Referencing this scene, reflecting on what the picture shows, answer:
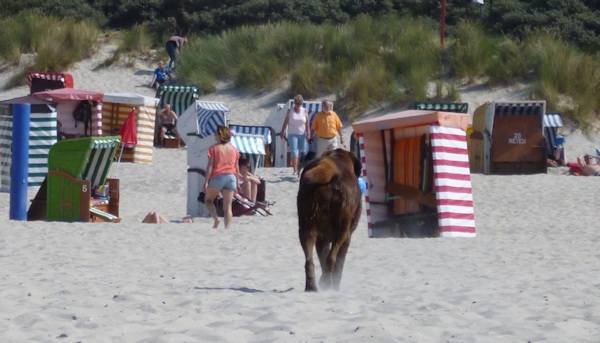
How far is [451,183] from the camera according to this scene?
1109 cm

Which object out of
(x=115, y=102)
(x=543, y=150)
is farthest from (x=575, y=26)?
(x=115, y=102)

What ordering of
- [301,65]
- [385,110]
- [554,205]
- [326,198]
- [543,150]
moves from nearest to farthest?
[326,198]
[554,205]
[543,150]
[385,110]
[301,65]

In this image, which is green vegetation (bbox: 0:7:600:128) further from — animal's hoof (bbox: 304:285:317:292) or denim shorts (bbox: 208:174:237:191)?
animal's hoof (bbox: 304:285:317:292)

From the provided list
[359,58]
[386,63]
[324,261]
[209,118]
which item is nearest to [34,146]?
[209,118]

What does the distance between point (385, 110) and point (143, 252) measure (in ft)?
52.3

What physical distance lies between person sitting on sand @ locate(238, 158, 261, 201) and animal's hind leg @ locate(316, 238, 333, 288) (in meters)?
5.92

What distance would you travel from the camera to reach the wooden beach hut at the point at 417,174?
36.0 ft

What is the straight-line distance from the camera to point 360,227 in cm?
1276

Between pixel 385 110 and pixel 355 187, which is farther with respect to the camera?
pixel 385 110

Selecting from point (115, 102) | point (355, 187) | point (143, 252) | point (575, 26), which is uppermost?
point (575, 26)

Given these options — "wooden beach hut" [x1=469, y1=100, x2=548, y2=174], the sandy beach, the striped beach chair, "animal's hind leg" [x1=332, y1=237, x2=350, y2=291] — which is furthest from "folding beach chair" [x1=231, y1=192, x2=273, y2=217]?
"wooden beach hut" [x1=469, y1=100, x2=548, y2=174]

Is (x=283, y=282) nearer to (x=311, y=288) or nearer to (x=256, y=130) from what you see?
(x=311, y=288)

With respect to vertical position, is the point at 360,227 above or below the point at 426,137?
below

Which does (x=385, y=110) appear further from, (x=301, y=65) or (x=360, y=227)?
(x=360, y=227)
